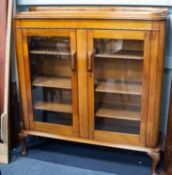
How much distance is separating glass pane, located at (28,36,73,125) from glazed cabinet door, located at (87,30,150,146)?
0.68ft

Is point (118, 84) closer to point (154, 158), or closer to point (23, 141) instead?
point (154, 158)

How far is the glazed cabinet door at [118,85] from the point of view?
180cm

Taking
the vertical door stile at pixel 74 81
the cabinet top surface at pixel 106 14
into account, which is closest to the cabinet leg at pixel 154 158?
the vertical door stile at pixel 74 81

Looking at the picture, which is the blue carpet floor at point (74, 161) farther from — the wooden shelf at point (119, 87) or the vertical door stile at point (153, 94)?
the wooden shelf at point (119, 87)

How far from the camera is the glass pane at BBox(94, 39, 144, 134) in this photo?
1.85m

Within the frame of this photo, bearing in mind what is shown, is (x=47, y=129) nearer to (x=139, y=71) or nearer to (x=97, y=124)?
(x=97, y=124)

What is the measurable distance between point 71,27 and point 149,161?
1.20 m

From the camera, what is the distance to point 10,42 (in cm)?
212

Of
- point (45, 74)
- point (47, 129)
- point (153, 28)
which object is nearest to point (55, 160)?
point (47, 129)

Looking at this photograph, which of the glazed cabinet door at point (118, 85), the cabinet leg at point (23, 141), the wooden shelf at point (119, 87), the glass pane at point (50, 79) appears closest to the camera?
the glazed cabinet door at point (118, 85)

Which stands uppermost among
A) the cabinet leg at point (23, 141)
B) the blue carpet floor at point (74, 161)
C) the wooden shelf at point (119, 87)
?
the wooden shelf at point (119, 87)

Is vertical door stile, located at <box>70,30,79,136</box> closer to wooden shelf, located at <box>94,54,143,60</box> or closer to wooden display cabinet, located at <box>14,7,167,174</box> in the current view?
wooden display cabinet, located at <box>14,7,167,174</box>

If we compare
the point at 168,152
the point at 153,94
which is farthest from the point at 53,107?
the point at 168,152

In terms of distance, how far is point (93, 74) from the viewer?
1.92 metres
